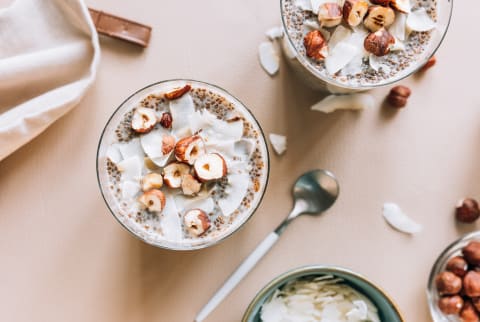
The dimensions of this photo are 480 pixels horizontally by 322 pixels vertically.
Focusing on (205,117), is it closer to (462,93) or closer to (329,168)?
(329,168)

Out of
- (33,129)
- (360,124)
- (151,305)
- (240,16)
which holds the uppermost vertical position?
(240,16)

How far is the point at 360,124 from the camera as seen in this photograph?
131 cm

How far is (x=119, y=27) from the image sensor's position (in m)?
1.27

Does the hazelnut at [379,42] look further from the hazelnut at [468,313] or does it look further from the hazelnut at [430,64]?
the hazelnut at [468,313]

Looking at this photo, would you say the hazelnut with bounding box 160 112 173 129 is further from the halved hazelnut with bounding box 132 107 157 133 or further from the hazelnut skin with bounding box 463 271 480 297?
the hazelnut skin with bounding box 463 271 480 297

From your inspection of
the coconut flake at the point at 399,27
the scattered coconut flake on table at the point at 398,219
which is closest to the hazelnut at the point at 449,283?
the scattered coconut flake on table at the point at 398,219

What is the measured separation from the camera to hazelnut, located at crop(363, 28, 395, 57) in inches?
43.1

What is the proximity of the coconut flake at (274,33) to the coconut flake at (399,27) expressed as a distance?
26cm

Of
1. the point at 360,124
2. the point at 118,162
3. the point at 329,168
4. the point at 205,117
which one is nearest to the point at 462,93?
the point at 360,124

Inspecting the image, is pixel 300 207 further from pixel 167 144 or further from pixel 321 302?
pixel 167 144

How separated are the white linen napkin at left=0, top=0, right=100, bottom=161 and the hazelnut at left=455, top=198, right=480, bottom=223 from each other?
2.73 ft

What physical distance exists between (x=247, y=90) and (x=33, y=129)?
17.9 inches

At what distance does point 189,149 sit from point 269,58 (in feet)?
1.08

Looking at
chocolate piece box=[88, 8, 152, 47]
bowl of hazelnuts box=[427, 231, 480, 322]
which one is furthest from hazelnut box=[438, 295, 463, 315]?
chocolate piece box=[88, 8, 152, 47]
